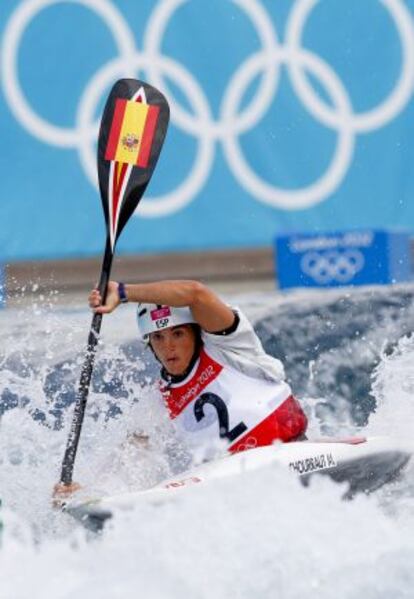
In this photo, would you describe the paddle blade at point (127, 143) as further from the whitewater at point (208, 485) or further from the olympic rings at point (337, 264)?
the olympic rings at point (337, 264)

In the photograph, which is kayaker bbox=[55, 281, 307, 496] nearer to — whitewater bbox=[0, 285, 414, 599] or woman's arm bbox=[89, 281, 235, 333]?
woman's arm bbox=[89, 281, 235, 333]

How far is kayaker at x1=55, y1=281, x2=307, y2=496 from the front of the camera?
185 inches

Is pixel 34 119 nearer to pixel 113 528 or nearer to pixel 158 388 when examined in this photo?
pixel 158 388

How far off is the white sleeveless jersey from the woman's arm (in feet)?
0.30

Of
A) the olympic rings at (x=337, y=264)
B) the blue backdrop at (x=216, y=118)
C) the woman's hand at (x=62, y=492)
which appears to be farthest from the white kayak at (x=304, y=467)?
the blue backdrop at (x=216, y=118)

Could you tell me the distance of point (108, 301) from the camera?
452 cm

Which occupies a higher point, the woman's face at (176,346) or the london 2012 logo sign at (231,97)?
the london 2012 logo sign at (231,97)

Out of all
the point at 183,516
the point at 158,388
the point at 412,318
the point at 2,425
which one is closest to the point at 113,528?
the point at 183,516

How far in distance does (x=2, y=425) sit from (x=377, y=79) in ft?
12.9

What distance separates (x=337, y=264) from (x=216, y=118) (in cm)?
111

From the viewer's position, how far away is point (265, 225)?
810 cm

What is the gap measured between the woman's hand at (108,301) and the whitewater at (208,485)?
A: 22.6 inches

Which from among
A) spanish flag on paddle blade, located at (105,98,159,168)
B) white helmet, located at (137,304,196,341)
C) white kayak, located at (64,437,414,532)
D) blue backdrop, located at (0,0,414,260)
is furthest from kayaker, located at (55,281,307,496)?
blue backdrop, located at (0,0,414,260)

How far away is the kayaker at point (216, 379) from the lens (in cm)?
470
